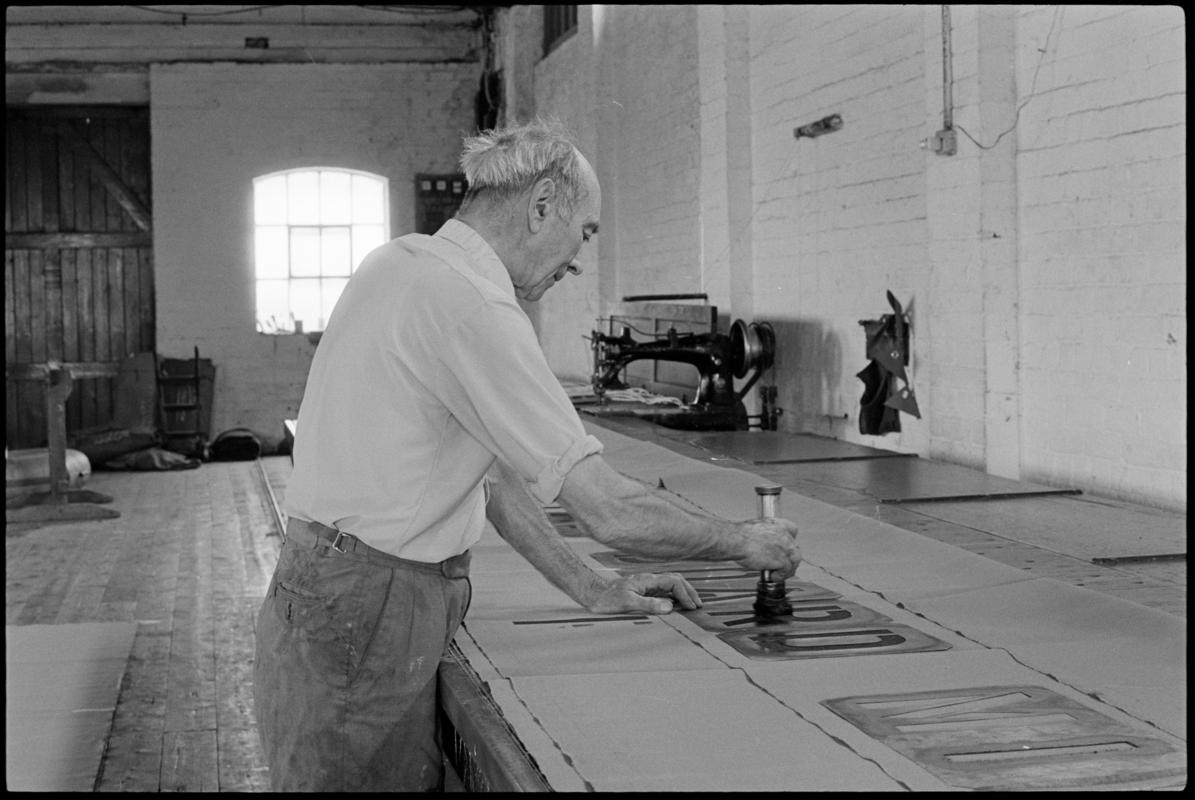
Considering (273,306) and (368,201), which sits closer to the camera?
(273,306)

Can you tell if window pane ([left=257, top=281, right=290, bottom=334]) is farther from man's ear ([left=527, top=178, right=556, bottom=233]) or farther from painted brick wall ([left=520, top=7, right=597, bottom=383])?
man's ear ([left=527, top=178, right=556, bottom=233])

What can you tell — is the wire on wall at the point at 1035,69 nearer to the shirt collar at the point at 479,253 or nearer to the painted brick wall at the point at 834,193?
the painted brick wall at the point at 834,193

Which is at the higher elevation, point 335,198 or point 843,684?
point 335,198

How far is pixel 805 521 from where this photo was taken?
3.43 m

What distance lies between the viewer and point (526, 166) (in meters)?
2.18

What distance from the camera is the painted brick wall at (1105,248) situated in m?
3.82

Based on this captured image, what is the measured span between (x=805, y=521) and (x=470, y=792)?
1.67 m

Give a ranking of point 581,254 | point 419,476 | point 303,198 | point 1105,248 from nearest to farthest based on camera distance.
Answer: point 419,476
point 1105,248
point 581,254
point 303,198

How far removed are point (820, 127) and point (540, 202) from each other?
4.29m

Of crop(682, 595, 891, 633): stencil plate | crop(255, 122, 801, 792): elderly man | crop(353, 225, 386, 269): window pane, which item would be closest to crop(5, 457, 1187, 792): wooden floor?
crop(682, 595, 891, 633): stencil plate

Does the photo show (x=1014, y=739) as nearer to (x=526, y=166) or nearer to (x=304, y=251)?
(x=526, y=166)

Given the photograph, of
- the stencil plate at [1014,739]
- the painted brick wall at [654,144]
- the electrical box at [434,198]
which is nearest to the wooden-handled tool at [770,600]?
the stencil plate at [1014,739]

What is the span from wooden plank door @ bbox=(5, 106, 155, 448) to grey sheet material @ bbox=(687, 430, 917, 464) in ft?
27.3

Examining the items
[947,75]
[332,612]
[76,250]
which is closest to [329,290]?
[76,250]
